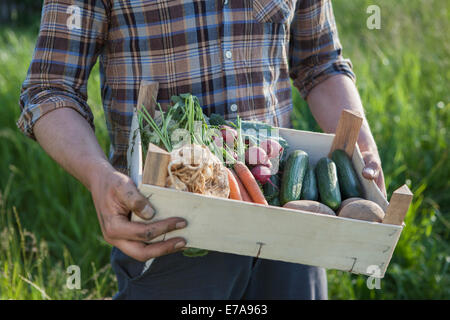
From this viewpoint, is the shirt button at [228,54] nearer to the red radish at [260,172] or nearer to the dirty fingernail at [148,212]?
the red radish at [260,172]

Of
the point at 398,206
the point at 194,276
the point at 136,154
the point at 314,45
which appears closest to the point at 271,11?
the point at 314,45

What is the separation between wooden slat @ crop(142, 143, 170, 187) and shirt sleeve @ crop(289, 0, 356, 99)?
104cm

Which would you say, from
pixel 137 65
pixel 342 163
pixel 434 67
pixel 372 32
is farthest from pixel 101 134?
pixel 372 32

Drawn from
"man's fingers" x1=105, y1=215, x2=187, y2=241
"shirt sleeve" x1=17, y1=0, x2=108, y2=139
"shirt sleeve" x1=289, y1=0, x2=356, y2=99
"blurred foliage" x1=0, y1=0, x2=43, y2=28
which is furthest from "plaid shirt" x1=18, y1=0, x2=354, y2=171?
"blurred foliage" x1=0, y1=0, x2=43, y2=28

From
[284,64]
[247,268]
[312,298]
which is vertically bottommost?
[312,298]

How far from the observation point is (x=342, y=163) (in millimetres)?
1654

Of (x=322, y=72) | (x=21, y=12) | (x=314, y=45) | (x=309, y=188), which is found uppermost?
(x=21, y=12)

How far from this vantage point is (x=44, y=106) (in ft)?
5.11

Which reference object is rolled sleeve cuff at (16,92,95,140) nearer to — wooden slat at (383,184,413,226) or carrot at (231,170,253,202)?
carrot at (231,170,253,202)

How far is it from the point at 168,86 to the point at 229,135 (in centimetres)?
30

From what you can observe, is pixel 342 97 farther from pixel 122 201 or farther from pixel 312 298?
pixel 122 201

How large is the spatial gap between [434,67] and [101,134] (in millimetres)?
3072

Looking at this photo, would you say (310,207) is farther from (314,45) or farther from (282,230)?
(314,45)
